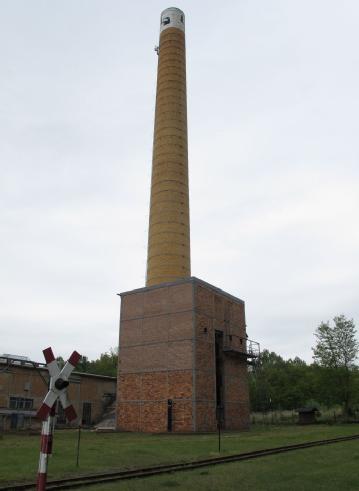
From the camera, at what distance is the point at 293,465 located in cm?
1274

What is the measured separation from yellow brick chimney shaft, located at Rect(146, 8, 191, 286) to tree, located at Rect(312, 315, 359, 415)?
71.7 ft

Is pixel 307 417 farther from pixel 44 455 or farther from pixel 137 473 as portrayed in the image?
pixel 44 455

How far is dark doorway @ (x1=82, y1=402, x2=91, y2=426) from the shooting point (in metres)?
39.2

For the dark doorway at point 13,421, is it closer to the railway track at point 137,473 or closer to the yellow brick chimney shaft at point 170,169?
the yellow brick chimney shaft at point 170,169

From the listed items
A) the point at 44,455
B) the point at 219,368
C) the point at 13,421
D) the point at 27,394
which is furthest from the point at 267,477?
the point at 27,394

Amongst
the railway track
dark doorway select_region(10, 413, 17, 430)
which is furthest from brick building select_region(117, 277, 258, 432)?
the railway track

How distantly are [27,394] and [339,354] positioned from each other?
1181 inches

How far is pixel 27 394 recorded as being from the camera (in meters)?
34.3

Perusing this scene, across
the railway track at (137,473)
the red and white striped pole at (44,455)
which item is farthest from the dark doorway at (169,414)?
the red and white striped pole at (44,455)

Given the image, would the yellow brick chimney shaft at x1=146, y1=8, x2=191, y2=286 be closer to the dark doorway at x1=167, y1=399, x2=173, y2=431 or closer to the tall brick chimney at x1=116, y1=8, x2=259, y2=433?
the tall brick chimney at x1=116, y1=8, x2=259, y2=433

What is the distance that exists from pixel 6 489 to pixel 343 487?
6592 millimetres

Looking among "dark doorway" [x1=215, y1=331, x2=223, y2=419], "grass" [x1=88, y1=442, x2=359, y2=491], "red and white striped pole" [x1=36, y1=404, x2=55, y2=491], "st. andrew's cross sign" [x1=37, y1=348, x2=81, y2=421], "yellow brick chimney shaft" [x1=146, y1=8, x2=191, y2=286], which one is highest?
"yellow brick chimney shaft" [x1=146, y1=8, x2=191, y2=286]

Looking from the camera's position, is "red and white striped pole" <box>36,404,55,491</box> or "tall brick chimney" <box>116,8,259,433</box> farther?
"tall brick chimney" <box>116,8,259,433</box>

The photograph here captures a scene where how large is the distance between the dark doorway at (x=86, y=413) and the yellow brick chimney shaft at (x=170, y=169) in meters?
13.5
